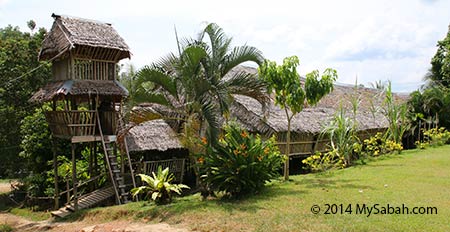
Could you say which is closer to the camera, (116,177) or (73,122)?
(73,122)

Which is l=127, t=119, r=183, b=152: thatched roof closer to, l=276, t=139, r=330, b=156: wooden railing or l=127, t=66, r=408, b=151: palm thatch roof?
l=127, t=66, r=408, b=151: palm thatch roof

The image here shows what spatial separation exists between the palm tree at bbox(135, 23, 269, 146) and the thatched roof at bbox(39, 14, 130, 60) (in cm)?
265

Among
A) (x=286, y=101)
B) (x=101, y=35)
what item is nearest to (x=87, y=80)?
(x=101, y=35)

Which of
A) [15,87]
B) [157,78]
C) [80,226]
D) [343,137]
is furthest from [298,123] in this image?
[15,87]

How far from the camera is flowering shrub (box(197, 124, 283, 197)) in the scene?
9539 mm

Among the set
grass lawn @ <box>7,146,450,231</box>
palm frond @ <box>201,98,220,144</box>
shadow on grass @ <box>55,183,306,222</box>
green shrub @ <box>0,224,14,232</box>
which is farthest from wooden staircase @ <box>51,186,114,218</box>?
palm frond @ <box>201,98,220,144</box>

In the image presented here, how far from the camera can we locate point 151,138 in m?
14.4

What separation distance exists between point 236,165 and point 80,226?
13.3 ft

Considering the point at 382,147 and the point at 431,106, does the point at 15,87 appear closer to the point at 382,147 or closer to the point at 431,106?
the point at 382,147

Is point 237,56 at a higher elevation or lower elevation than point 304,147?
higher

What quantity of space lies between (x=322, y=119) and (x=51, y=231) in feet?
42.5

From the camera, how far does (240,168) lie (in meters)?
9.41

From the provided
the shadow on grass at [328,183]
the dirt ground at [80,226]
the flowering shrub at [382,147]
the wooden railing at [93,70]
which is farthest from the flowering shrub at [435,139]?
the dirt ground at [80,226]

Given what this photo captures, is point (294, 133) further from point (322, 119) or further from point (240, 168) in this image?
point (240, 168)
